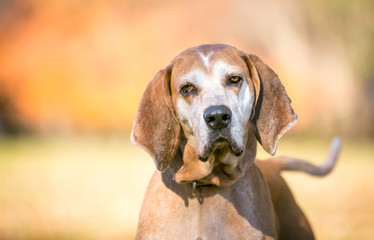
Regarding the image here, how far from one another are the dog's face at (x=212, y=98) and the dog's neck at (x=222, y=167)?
12 centimetres

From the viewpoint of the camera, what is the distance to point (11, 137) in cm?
2441

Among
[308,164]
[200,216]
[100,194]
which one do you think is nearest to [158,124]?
[200,216]

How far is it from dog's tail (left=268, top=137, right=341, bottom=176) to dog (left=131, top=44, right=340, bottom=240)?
52.4 inches

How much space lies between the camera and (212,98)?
158 inches

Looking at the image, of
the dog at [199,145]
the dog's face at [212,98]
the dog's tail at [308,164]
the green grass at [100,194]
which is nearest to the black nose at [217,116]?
the dog's face at [212,98]

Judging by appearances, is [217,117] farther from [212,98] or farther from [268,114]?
[268,114]

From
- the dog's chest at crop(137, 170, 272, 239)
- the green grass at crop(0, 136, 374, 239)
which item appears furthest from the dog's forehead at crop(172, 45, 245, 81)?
the green grass at crop(0, 136, 374, 239)

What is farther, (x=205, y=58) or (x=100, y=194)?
(x=100, y=194)

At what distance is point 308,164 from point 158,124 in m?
2.27

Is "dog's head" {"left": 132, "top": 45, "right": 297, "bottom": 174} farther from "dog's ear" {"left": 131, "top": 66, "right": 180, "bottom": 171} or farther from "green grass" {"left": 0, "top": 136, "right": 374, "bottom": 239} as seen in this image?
"green grass" {"left": 0, "top": 136, "right": 374, "bottom": 239}

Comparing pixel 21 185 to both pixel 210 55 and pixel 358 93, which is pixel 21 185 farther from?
→ pixel 358 93

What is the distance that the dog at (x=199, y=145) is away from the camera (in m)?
4.18

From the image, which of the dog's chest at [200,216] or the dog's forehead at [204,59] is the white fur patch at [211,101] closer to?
the dog's forehead at [204,59]

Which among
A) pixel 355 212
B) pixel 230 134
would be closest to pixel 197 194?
pixel 230 134
